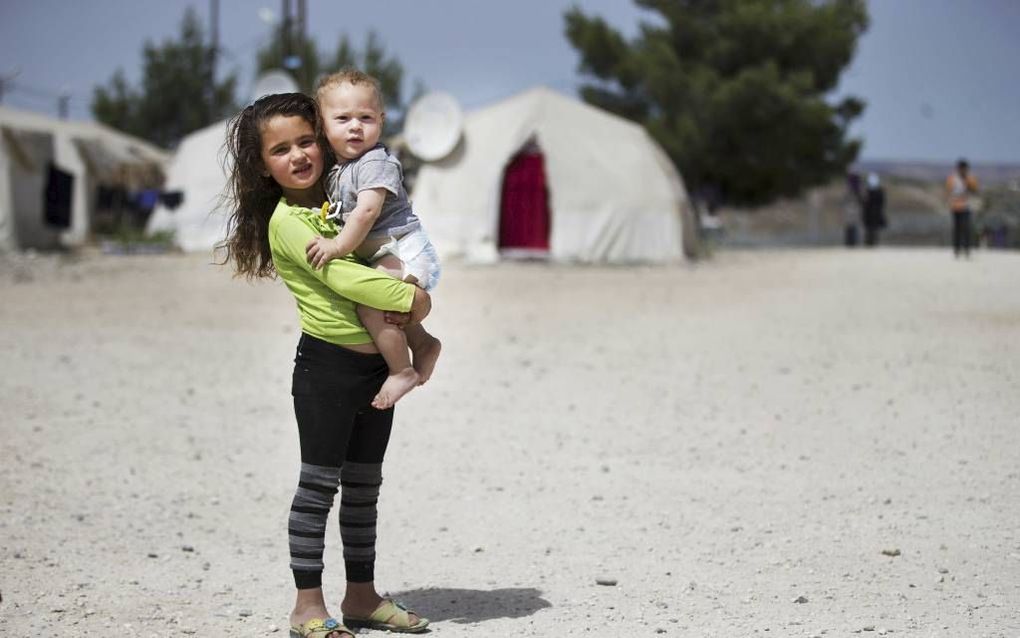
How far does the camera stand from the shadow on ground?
364 cm

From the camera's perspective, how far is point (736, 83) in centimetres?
3006

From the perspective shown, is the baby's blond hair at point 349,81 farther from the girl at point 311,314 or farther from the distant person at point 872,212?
the distant person at point 872,212

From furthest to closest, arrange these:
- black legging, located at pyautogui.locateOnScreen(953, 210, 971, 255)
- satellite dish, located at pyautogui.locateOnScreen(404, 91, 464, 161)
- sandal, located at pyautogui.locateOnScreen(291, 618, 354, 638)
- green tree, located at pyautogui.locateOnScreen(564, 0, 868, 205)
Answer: green tree, located at pyautogui.locateOnScreen(564, 0, 868, 205) → satellite dish, located at pyautogui.locateOnScreen(404, 91, 464, 161) → black legging, located at pyautogui.locateOnScreen(953, 210, 971, 255) → sandal, located at pyautogui.locateOnScreen(291, 618, 354, 638)

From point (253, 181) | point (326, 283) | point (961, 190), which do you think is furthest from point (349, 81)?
point (961, 190)

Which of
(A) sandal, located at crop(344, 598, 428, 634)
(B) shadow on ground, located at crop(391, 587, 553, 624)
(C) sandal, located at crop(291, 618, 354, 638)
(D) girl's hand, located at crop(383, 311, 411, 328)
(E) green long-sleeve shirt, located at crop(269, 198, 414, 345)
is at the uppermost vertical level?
(E) green long-sleeve shirt, located at crop(269, 198, 414, 345)

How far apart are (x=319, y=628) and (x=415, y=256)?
0.97m

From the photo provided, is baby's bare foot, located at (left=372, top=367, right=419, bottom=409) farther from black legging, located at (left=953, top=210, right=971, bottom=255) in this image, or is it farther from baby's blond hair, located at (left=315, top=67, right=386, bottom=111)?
black legging, located at (left=953, top=210, right=971, bottom=255)

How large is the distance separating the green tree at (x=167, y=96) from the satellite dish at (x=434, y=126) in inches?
999

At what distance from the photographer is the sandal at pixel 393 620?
344 centimetres

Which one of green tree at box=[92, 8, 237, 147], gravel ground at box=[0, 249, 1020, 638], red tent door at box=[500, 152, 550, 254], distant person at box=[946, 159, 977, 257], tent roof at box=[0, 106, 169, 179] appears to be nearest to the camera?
gravel ground at box=[0, 249, 1020, 638]

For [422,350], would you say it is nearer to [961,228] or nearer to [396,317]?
[396,317]

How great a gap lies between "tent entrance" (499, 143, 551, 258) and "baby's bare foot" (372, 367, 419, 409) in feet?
57.3

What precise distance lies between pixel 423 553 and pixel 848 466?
214 centimetres

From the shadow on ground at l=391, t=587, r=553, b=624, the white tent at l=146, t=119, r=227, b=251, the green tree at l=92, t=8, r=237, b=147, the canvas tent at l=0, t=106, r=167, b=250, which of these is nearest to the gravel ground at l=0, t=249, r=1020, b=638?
the shadow on ground at l=391, t=587, r=553, b=624
